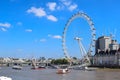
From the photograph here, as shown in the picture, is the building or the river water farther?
the building

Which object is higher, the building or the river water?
the building

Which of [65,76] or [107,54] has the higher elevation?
[107,54]

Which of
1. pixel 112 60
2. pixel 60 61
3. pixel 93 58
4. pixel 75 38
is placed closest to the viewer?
pixel 75 38

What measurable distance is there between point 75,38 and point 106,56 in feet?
138

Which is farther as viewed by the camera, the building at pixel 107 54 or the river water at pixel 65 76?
the building at pixel 107 54

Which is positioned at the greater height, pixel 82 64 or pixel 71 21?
pixel 71 21

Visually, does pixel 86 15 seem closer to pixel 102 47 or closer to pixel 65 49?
pixel 65 49

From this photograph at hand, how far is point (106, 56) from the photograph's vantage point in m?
144

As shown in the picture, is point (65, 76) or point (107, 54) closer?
point (65, 76)

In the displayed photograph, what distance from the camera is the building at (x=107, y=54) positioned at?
5326 inches

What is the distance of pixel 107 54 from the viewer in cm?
14362

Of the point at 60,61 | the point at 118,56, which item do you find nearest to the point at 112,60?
the point at 118,56

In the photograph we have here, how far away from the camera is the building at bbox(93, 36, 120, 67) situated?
135275 millimetres

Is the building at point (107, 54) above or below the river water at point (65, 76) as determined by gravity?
above
